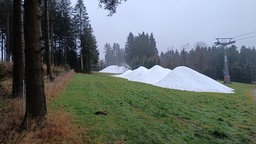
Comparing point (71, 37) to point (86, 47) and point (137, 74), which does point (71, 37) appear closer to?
point (86, 47)

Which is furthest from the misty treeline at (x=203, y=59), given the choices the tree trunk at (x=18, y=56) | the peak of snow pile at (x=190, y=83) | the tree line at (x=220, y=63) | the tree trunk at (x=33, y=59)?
the tree trunk at (x=33, y=59)

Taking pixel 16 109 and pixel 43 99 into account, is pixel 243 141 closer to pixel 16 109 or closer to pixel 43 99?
pixel 43 99

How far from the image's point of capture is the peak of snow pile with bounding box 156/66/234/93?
1054 inches

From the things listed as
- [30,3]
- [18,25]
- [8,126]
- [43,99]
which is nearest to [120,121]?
[43,99]

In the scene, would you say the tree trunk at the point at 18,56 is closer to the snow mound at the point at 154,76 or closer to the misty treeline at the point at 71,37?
the snow mound at the point at 154,76

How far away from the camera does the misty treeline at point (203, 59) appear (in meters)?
65.5

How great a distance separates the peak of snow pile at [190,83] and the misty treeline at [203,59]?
75.5 feet

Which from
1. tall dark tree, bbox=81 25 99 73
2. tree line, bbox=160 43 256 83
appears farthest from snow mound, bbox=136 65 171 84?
tree line, bbox=160 43 256 83

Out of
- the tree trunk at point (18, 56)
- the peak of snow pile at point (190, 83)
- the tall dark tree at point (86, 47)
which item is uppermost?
the tall dark tree at point (86, 47)

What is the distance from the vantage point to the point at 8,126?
6703 mm

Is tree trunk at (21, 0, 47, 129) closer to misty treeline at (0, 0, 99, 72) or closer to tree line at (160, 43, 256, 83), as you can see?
misty treeline at (0, 0, 99, 72)

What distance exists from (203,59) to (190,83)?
5376 centimetres

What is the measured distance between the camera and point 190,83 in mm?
27875

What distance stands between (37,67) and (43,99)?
2.57ft
